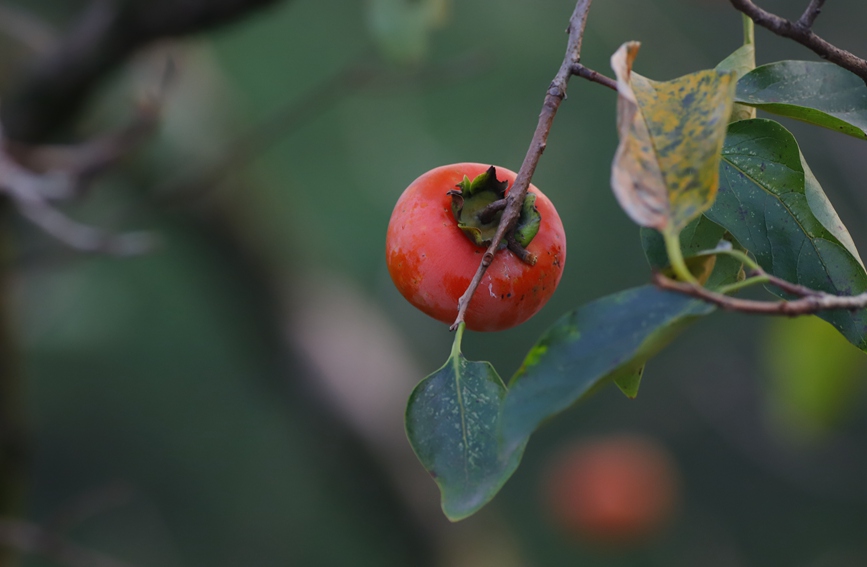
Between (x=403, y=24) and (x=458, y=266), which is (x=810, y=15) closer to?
(x=458, y=266)

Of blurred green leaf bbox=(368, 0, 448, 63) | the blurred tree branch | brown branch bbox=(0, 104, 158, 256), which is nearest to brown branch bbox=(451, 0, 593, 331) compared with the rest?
blurred green leaf bbox=(368, 0, 448, 63)

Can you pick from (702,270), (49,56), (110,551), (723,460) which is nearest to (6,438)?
(49,56)

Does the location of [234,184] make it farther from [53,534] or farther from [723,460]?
[723,460]

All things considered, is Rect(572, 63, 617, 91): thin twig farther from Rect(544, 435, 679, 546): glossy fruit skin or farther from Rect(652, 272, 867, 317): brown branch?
Rect(544, 435, 679, 546): glossy fruit skin

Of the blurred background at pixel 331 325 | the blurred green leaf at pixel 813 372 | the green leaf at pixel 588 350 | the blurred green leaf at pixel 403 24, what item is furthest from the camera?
the blurred background at pixel 331 325

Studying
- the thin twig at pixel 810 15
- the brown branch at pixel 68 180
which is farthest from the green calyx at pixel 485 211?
the brown branch at pixel 68 180

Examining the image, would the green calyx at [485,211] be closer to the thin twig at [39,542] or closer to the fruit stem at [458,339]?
the fruit stem at [458,339]
